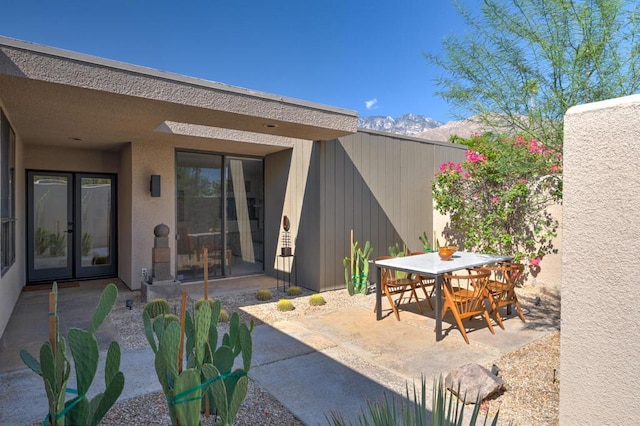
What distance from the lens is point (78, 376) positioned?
1.62m

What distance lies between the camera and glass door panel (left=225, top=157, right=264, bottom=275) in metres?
7.89

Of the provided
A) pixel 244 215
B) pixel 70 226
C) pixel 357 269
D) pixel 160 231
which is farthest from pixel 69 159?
pixel 357 269

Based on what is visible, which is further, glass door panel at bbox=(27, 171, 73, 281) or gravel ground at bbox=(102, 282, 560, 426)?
glass door panel at bbox=(27, 171, 73, 281)

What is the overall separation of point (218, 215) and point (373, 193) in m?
3.28

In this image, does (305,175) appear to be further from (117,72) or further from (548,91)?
(548,91)

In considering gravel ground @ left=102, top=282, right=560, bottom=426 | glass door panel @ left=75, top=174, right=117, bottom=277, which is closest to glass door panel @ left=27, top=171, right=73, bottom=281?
glass door panel @ left=75, top=174, right=117, bottom=277

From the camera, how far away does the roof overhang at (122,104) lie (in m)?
3.52

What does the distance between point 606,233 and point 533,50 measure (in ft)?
6.65

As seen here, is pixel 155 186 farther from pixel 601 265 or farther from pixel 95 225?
pixel 601 265

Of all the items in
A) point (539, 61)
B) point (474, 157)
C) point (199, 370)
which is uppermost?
point (539, 61)

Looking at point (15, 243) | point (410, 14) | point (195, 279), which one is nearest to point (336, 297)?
point (195, 279)

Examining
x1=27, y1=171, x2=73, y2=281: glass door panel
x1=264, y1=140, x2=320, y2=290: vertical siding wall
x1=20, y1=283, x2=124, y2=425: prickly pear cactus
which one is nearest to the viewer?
x1=20, y1=283, x2=124, y2=425: prickly pear cactus

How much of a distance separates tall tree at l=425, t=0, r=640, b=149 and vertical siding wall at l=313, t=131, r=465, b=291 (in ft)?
10.9

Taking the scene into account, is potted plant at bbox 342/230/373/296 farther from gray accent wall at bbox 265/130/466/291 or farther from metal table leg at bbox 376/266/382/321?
metal table leg at bbox 376/266/382/321
